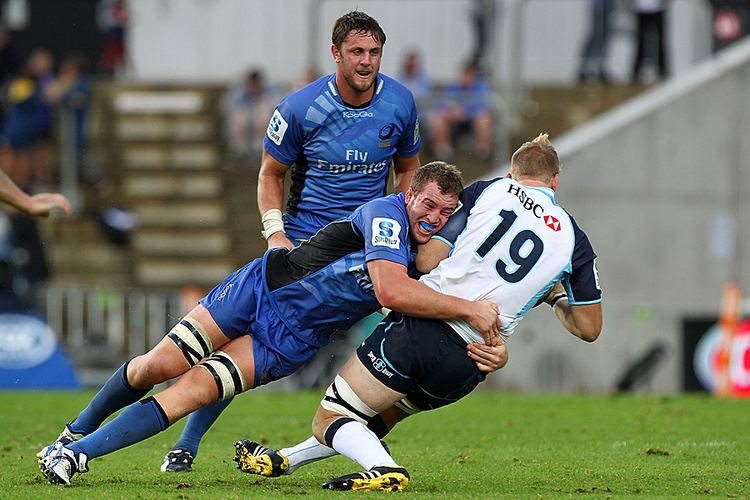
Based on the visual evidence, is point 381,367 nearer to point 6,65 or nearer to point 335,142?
point 335,142

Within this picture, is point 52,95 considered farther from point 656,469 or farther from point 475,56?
point 656,469

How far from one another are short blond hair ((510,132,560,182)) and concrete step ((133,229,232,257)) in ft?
44.9

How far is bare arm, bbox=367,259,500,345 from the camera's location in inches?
300

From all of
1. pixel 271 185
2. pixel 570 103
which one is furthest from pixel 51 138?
pixel 271 185

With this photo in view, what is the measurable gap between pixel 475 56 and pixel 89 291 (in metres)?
6.97

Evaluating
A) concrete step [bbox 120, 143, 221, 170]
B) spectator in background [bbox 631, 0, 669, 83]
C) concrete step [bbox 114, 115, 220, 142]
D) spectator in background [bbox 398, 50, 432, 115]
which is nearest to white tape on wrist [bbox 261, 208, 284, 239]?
spectator in background [bbox 398, 50, 432, 115]

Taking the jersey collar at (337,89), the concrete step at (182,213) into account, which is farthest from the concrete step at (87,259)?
the jersey collar at (337,89)

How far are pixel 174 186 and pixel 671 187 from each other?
290 inches

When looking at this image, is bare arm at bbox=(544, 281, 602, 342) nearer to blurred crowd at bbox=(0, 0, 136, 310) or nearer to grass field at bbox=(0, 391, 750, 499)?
grass field at bbox=(0, 391, 750, 499)

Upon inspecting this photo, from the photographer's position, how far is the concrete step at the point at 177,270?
2084cm

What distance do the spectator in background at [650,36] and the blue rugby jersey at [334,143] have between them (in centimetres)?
1260

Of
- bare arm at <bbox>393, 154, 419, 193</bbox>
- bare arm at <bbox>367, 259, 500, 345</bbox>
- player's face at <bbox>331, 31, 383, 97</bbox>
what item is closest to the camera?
bare arm at <bbox>367, 259, 500, 345</bbox>

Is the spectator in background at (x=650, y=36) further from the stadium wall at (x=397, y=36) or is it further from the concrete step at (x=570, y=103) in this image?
the concrete step at (x=570, y=103)

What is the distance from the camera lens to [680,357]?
59.0 ft
